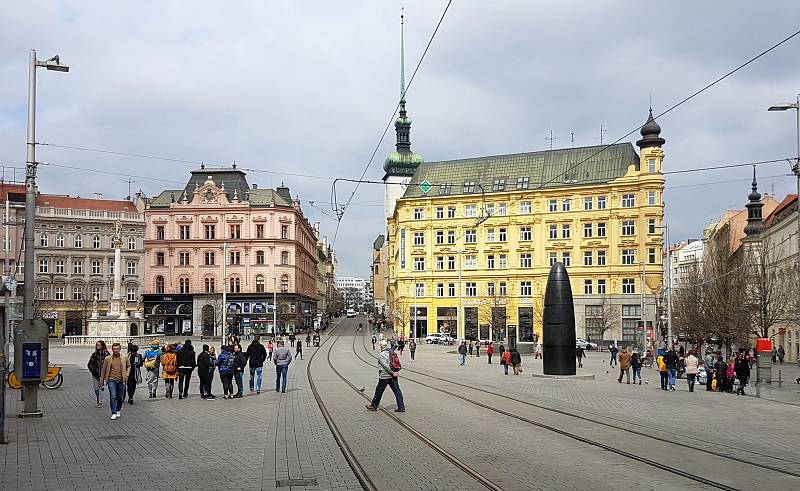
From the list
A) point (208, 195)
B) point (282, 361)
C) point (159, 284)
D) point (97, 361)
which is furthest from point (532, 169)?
point (97, 361)

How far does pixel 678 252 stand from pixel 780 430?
567ft

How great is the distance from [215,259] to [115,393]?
7841 cm

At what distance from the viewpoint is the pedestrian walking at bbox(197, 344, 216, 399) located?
71.5 ft

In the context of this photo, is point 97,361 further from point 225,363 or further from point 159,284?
point 159,284

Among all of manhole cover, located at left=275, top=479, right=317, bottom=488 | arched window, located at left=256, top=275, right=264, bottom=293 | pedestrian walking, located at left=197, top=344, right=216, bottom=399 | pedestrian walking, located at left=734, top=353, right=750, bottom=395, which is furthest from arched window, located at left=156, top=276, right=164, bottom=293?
manhole cover, located at left=275, top=479, right=317, bottom=488

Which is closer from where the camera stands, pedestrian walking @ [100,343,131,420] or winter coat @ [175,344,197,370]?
pedestrian walking @ [100,343,131,420]

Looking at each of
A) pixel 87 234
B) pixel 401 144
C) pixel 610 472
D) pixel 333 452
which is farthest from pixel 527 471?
pixel 401 144

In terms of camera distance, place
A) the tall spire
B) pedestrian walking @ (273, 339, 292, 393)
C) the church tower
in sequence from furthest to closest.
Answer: the church tower < the tall spire < pedestrian walking @ (273, 339, 292, 393)

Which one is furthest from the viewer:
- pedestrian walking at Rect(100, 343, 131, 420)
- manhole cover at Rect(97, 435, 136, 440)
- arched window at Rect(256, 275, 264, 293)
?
arched window at Rect(256, 275, 264, 293)

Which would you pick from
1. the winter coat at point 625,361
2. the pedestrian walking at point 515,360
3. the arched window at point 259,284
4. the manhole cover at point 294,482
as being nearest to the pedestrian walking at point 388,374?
the manhole cover at point 294,482

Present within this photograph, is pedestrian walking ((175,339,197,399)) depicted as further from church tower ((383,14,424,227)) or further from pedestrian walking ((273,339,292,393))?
church tower ((383,14,424,227))

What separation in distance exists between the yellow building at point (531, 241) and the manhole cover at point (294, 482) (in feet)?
197

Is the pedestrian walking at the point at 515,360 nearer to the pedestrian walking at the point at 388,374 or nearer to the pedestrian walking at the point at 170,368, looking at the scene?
the pedestrian walking at the point at 170,368

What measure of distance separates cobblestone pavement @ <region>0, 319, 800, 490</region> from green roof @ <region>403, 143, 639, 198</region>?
52.2 metres
